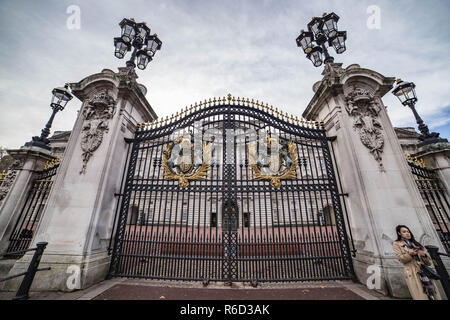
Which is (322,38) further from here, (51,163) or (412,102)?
(51,163)

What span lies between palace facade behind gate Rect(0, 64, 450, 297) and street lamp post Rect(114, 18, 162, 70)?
1.33m

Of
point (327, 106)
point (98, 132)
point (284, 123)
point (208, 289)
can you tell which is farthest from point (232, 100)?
point (208, 289)

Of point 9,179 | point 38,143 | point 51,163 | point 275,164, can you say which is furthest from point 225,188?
point 9,179

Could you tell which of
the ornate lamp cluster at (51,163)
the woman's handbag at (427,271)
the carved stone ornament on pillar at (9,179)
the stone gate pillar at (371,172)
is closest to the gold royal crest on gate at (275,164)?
the stone gate pillar at (371,172)

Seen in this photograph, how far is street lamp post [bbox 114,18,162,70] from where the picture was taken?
7672mm

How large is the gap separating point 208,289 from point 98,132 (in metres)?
6.62

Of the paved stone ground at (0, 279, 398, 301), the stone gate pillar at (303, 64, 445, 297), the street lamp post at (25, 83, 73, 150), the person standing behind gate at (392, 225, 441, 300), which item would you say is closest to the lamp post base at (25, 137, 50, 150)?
A: the street lamp post at (25, 83, 73, 150)

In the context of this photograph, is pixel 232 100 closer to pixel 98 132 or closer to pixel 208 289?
pixel 98 132

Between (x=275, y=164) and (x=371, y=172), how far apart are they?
3.08 metres

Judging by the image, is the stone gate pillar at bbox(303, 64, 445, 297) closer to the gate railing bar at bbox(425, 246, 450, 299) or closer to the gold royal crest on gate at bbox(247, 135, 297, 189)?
the gate railing bar at bbox(425, 246, 450, 299)

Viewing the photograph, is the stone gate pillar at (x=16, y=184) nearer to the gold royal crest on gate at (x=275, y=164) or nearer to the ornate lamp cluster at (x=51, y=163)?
the ornate lamp cluster at (x=51, y=163)

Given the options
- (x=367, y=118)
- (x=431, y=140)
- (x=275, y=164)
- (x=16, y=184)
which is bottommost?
(x=16, y=184)

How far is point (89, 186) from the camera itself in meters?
5.88

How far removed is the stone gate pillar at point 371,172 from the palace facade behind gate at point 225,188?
3cm
